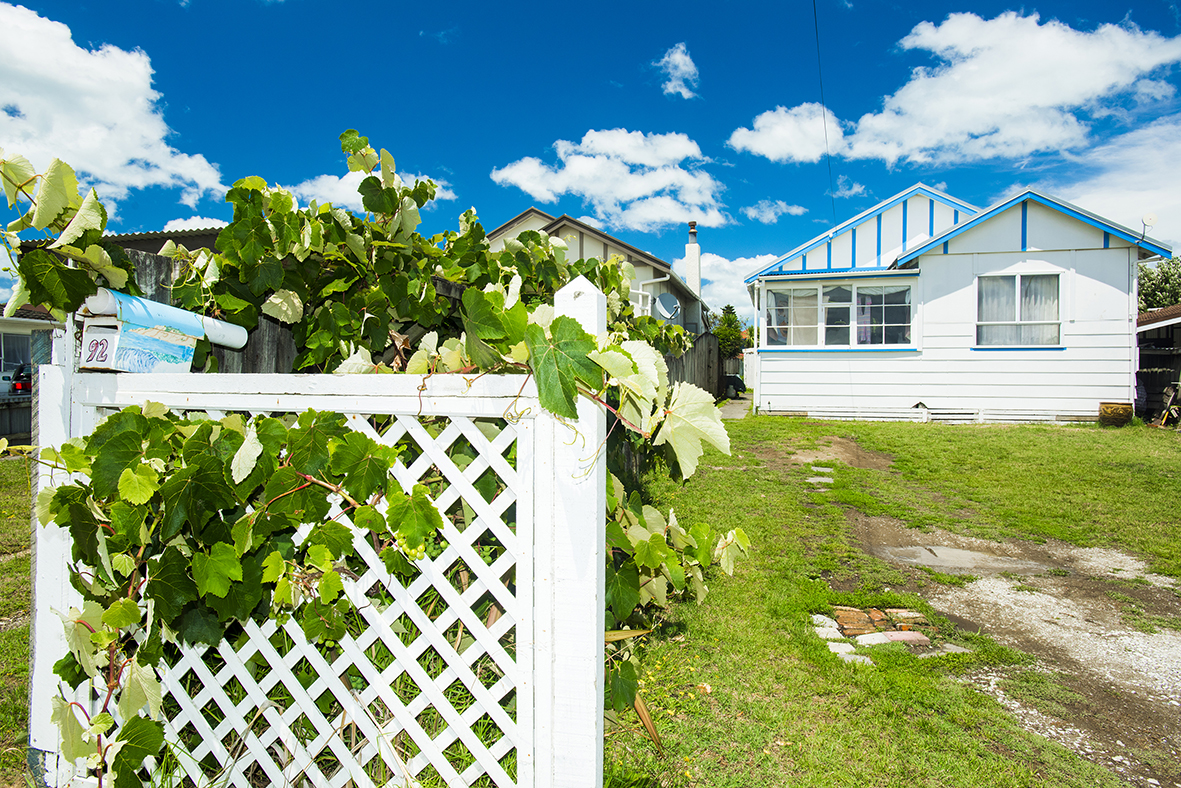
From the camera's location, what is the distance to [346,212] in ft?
6.88

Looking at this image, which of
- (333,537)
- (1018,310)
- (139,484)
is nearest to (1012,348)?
(1018,310)

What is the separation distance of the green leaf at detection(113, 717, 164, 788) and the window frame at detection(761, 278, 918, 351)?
475 inches

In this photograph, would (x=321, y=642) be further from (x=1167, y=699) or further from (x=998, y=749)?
(x=1167, y=699)

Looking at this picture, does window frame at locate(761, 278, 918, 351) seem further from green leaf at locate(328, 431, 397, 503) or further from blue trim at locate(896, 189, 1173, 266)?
green leaf at locate(328, 431, 397, 503)

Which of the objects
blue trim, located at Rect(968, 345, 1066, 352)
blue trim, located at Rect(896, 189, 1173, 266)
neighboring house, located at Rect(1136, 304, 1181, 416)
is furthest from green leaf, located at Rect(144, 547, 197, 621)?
neighboring house, located at Rect(1136, 304, 1181, 416)

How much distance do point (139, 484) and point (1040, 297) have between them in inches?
544

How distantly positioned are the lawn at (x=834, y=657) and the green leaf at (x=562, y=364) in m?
1.33

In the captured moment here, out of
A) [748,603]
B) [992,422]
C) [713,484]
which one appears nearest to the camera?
[748,603]

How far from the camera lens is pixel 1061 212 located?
10961 millimetres

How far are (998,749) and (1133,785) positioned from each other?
0.37m

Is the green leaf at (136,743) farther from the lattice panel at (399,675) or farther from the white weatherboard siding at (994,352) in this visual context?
the white weatherboard siding at (994,352)

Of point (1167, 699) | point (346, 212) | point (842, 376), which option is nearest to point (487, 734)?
point (346, 212)

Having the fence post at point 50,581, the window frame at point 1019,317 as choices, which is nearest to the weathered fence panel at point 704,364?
the window frame at point 1019,317

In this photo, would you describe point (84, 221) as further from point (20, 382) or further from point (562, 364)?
point (20, 382)
